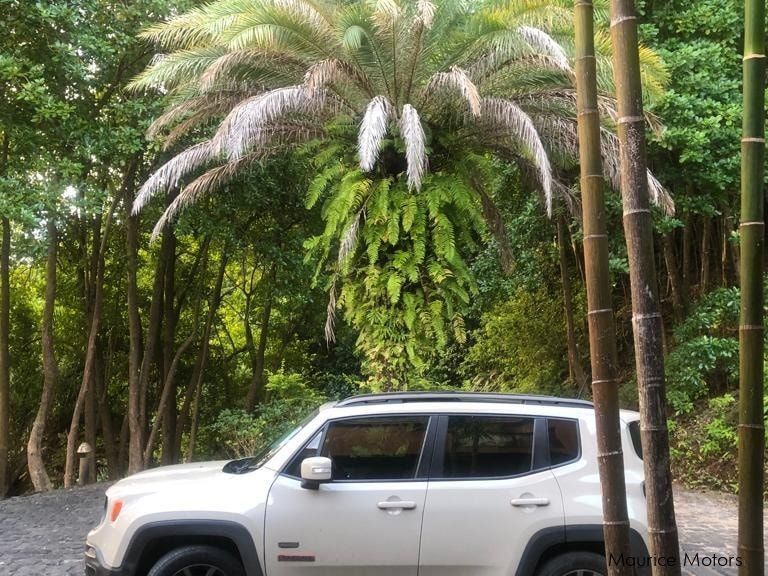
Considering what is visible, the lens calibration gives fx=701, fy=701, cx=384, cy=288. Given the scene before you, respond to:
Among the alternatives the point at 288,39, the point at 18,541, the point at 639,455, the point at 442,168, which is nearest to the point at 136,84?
the point at 288,39

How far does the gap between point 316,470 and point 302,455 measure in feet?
1.03

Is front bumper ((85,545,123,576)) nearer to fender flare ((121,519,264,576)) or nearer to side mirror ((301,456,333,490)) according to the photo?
fender flare ((121,519,264,576))

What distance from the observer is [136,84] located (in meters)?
9.86

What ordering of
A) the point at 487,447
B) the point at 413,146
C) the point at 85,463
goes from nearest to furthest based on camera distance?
the point at 487,447 < the point at 413,146 < the point at 85,463

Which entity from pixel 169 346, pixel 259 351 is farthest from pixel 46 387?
pixel 259 351

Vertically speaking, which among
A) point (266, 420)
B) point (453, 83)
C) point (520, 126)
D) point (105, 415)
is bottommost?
point (105, 415)

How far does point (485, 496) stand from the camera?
4879mm

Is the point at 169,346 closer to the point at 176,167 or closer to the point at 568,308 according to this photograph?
the point at 176,167

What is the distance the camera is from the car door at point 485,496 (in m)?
4.79

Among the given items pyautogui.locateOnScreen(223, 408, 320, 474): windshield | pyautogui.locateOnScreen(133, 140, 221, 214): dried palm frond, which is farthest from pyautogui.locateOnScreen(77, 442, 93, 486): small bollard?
pyautogui.locateOnScreen(223, 408, 320, 474): windshield

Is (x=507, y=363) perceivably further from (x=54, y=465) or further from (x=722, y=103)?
(x=54, y=465)

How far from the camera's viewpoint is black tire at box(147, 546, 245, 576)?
480 centimetres

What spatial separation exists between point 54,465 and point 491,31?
16.5m

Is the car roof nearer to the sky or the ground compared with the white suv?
nearer to the sky
